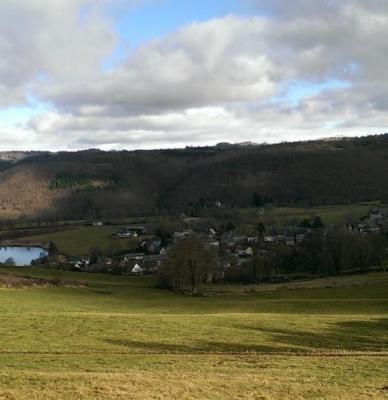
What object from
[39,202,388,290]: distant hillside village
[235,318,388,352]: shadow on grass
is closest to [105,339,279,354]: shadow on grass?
[235,318,388,352]: shadow on grass

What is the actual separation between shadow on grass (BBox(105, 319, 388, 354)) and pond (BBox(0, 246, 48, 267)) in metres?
114

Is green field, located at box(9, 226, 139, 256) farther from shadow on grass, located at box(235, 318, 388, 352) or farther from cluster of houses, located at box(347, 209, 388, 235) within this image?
shadow on grass, located at box(235, 318, 388, 352)

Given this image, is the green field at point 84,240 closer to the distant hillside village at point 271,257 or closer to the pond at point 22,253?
the pond at point 22,253

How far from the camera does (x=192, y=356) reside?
25016mm

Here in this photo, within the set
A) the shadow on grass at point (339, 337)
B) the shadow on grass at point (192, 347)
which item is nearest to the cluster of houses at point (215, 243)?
the shadow on grass at point (339, 337)

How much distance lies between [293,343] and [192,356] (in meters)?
6.84

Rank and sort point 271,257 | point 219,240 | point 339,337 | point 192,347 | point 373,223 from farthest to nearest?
1. point 373,223
2. point 219,240
3. point 271,257
4. point 339,337
5. point 192,347

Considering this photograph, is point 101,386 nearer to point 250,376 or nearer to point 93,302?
Result: point 250,376

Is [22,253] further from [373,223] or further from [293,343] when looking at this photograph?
[293,343]

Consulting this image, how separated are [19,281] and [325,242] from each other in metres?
54.1

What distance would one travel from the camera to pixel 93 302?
→ 56250 mm

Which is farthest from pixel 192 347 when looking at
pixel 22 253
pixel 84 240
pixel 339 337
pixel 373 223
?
pixel 22 253

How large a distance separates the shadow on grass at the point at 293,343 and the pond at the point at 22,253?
114222 mm

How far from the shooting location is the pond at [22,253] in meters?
141
